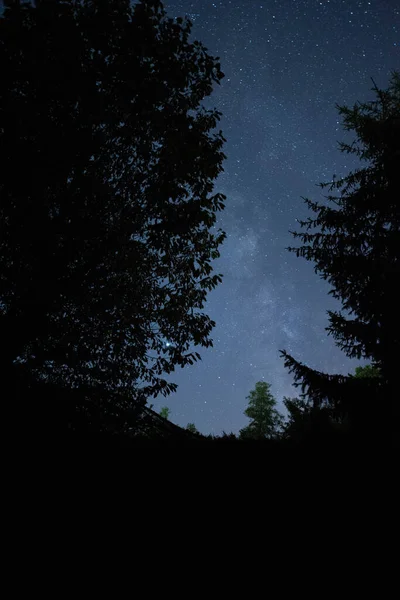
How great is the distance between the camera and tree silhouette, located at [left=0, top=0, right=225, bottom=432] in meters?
6.46

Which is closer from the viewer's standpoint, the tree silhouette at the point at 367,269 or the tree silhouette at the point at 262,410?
the tree silhouette at the point at 367,269

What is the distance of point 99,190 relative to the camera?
7.07 metres

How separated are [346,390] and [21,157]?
952cm

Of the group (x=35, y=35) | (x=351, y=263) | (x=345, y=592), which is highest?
(x=35, y=35)

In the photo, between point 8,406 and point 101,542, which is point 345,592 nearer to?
point 101,542

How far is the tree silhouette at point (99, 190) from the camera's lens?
21.2 ft

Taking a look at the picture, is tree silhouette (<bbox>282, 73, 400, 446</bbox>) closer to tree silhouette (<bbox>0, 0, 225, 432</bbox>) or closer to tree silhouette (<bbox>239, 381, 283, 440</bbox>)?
tree silhouette (<bbox>0, 0, 225, 432</bbox>)

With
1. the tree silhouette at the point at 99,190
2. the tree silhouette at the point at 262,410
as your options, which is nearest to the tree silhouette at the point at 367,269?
the tree silhouette at the point at 99,190

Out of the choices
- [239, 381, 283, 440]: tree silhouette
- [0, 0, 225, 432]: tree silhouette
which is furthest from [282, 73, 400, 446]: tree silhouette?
[239, 381, 283, 440]: tree silhouette

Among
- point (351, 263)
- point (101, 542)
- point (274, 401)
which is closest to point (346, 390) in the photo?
point (351, 263)

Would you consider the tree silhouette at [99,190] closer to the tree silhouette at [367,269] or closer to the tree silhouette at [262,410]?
the tree silhouette at [367,269]

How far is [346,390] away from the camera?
789cm

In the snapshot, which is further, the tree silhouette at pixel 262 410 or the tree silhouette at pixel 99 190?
the tree silhouette at pixel 262 410

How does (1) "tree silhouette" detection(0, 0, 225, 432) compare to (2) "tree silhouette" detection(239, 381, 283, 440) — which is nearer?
(1) "tree silhouette" detection(0, 0, 225, 432)
